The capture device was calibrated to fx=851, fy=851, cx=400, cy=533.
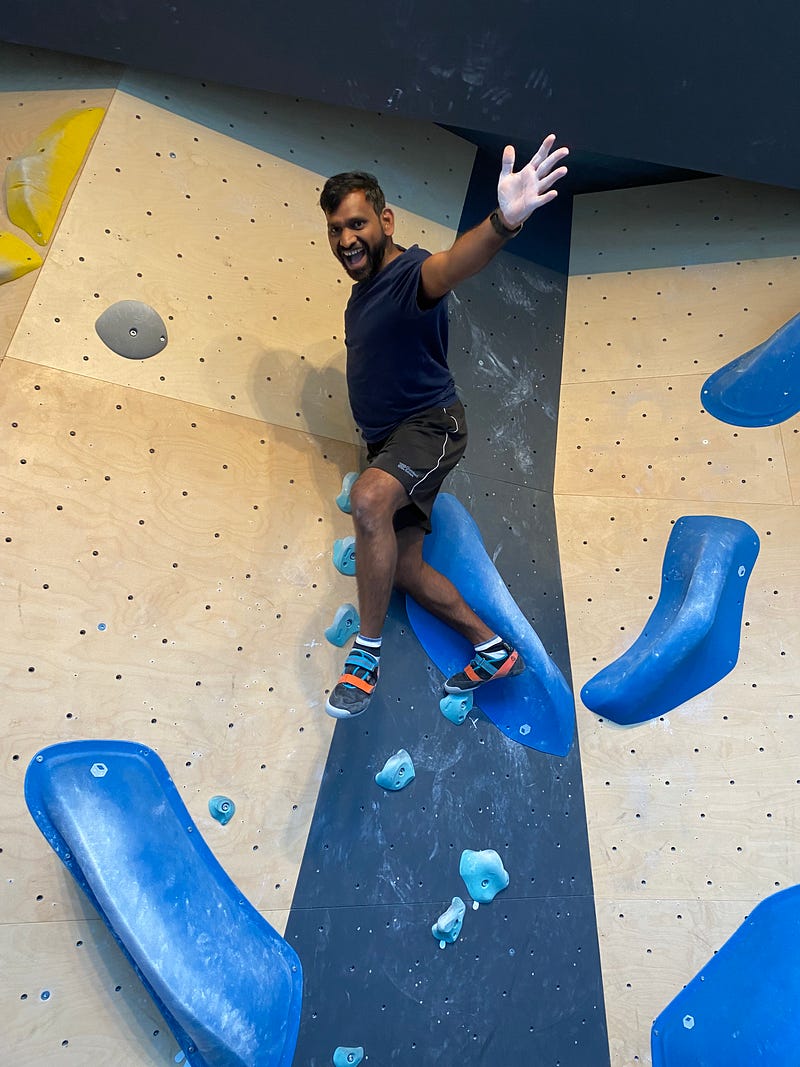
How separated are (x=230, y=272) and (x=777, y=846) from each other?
94.8 inches

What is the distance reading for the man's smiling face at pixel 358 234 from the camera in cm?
220

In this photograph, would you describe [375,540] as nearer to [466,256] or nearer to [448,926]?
[466,256]

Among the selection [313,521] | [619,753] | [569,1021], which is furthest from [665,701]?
[313,521]

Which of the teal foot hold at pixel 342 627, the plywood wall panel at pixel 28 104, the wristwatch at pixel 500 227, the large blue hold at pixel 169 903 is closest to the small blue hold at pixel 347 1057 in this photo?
the large blue hold at pixel 169 903

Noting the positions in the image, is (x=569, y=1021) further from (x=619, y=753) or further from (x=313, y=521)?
(x=313, y=521)

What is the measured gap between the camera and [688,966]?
2455mm

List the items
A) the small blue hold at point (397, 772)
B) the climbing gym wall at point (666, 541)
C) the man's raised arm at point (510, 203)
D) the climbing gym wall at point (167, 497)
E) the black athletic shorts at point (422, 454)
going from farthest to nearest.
A: 1. the climbing gym wall at point (666, 541)
2. the small blue hold at point (397, 772)
3. the black athletic shorts at point (422, 454)
4. the climbing gym wall at point (167, 497)
5. the man's raised arm at point (510, 203)

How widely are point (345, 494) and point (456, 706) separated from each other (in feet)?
2.36

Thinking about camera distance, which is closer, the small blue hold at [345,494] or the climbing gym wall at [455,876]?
the climbing gym wall at [455,876]

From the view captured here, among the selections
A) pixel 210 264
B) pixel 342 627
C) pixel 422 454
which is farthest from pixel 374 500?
pixel 210 264

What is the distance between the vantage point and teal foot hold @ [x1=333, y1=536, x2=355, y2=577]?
2.51 m

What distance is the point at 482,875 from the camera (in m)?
2.42

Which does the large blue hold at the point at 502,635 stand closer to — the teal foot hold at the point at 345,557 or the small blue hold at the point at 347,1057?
the teal foot hold at the point at 345,557

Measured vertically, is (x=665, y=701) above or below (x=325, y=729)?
above
